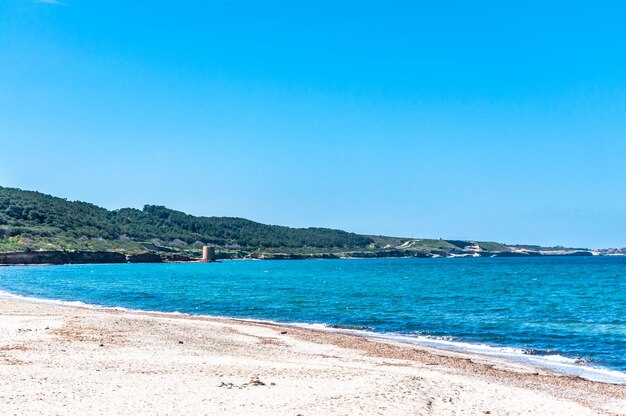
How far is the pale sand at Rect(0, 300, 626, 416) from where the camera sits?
13891mm

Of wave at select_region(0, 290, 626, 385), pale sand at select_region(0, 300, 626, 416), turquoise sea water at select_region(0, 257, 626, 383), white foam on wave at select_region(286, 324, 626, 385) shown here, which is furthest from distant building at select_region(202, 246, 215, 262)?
pale sand at select_region(0, 300, 626, 416)

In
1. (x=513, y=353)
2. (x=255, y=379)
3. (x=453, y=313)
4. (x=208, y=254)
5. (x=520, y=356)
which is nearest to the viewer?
(x=255, y=379)

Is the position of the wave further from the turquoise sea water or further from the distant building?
the distant building

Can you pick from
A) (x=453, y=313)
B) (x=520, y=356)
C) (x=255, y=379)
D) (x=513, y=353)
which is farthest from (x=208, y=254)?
(x=255, y=379)

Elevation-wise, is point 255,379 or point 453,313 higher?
point 255,379

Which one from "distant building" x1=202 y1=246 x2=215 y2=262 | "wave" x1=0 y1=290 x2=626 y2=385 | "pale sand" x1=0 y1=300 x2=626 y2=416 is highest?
"distant building" x1=202 y1=246 x2=215 y2=262

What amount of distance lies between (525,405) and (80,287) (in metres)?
64.0

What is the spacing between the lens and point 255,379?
16.8 metres

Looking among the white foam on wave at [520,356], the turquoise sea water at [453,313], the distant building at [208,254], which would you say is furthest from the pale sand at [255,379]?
the distant building at [208,254]

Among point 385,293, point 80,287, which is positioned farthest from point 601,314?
point 80,287

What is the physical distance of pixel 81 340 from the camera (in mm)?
23109

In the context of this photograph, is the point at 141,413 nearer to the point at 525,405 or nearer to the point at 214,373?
the point at 214,373

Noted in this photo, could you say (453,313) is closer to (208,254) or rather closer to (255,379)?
(255,379)

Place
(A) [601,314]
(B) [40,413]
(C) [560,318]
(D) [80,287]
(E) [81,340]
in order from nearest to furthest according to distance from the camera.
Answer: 1. (B) [40,413]
2. (E) [81,340]
3. (C) [560,318]
4. (A) [601,314]
5. (D) [80,287]
